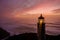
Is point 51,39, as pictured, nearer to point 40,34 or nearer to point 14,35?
point 40,34

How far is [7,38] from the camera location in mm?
10023

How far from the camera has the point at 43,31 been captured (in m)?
8.63

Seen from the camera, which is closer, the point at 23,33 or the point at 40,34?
the point at 40,34

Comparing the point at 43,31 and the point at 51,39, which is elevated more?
the point at 43,31

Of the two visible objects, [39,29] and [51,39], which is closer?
[39,29]

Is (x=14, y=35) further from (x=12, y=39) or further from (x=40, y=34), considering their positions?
(x=40, y=34)

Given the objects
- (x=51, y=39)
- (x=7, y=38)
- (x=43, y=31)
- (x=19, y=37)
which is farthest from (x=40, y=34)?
(x=7, y=38)

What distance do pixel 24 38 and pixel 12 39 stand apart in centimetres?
80

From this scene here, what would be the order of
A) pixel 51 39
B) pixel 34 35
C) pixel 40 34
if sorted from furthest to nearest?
pixel 34 35 < pixel 51 39 < pixel 40 34

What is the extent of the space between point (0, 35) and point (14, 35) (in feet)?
3.35

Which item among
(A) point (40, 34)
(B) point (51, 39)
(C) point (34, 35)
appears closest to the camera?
(A) point (40, 34)

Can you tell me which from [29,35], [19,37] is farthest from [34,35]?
[19,37]

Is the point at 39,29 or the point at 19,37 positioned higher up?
the point at 39,29

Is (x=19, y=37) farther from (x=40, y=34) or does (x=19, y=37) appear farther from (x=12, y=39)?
(x=40, y=34)
